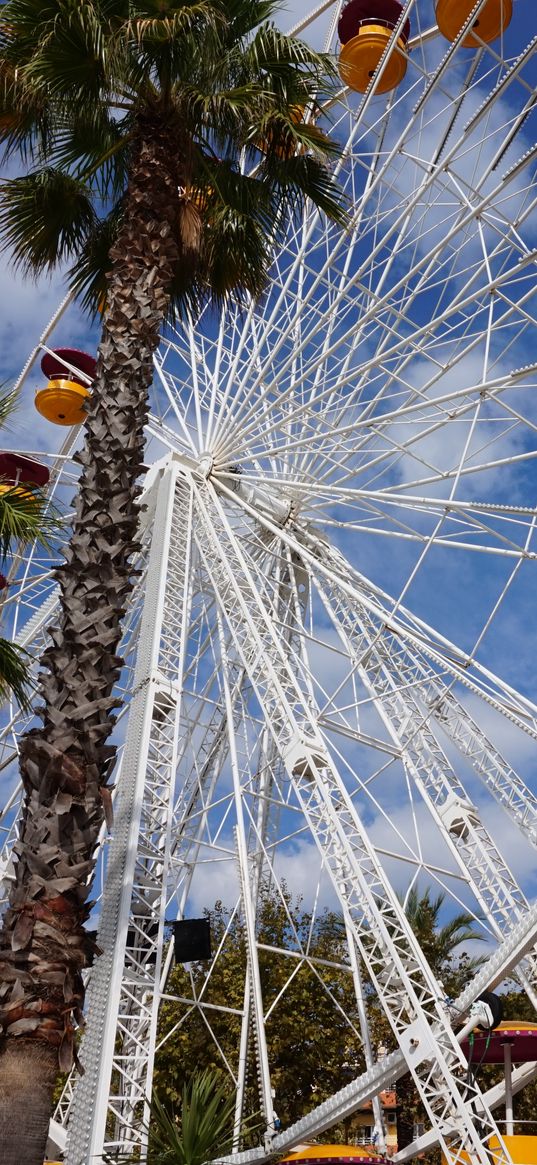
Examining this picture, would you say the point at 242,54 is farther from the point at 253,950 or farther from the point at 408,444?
the point at 253,950

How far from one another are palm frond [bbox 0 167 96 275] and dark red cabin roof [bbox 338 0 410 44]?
7224mm

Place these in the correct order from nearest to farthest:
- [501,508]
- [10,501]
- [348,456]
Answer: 1. [10,501]
2. [501,508]
3. [348,456]

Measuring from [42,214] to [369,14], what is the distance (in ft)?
26.0

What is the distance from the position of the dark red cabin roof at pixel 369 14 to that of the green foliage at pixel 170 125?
226 inches

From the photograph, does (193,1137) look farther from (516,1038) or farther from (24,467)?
(24,467)

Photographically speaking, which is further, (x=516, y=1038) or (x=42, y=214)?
(x=516, y=1038)

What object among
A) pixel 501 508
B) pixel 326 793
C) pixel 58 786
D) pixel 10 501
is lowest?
pixel 58 786

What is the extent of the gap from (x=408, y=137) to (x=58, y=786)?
1137 cm

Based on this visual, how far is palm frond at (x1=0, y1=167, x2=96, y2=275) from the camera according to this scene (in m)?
9.77

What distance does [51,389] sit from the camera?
19.5 m

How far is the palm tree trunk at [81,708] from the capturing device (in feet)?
17.4

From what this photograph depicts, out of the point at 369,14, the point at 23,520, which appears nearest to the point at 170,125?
the point at 23,520

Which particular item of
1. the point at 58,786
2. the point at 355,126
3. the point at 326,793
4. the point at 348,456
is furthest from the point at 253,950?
the point at 355,126

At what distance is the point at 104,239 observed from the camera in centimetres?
1047
